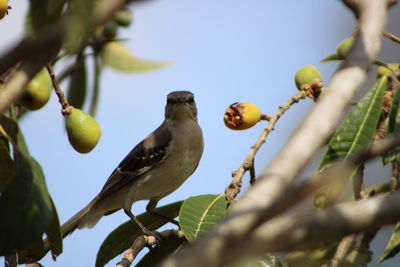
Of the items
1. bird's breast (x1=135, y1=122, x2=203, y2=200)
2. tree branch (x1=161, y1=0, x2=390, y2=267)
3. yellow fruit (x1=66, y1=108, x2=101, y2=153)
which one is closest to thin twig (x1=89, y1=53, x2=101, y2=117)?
bird's breast (x1=135, y1=122, x2=203, y2=200)

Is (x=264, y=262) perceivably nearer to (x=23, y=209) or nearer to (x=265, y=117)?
(x=265, y=117)

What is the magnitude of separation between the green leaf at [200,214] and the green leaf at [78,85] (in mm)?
1541

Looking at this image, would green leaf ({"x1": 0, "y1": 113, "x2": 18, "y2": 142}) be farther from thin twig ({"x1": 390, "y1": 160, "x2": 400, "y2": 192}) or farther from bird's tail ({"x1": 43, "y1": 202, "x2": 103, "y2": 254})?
bird's tail ({"x1": 43, "y1": 202, "x2": 103, "y2": 254})

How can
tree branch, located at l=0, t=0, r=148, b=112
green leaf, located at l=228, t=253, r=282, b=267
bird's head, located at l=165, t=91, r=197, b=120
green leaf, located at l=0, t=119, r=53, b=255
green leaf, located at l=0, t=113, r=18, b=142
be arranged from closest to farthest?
tree branch, located at l=0, t=0, r=148, b=112
green leaf, located at l=0, t=119, r=53, b=255
green leaf, located at l=0, t=113, r=18, b=142
green leaf, located at l=228, t=253, r=282, b=267
bird's head, located at l=165, t=91, r=197, b=120

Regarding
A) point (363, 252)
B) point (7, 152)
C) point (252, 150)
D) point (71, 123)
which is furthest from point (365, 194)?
point (7, 152)

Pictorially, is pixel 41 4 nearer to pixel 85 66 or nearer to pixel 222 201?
pixel 222 201

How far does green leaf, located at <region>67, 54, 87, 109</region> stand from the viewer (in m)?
4.46

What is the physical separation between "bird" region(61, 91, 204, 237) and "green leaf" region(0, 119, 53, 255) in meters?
3.27

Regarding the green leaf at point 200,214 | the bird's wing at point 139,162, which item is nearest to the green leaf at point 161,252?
the green leaf at point 200,214

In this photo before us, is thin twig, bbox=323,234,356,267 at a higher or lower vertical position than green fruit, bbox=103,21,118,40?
lower

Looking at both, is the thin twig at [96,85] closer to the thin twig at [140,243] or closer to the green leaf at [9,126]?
the thin twig at [140,243]

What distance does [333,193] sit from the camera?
3.14 meters

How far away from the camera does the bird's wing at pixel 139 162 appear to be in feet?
17.8

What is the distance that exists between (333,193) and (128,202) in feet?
8.69
